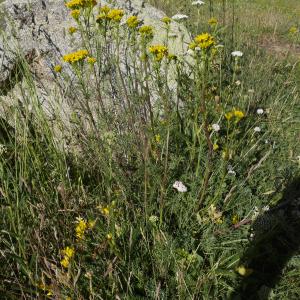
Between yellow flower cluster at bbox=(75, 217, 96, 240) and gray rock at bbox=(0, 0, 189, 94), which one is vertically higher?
gray rock at bbox=(0, 0, 189, 94)

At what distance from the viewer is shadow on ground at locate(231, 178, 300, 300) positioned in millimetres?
2033

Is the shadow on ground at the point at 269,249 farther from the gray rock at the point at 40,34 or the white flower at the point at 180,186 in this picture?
the gray rock at the point at 40,34

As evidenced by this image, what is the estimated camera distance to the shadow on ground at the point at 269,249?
2.03m

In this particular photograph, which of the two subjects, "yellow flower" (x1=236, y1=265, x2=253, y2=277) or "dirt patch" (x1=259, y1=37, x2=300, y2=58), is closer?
"yellow flower" (x1=236, y1=265, x2=253, y2=277)

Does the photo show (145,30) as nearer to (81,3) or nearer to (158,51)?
(158,51)

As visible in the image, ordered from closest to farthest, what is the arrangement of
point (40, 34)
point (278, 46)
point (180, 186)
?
point (180, 186), point (40, 34), point (278, 46)

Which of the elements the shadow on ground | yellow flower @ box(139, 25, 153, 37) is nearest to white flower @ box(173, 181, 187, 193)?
the shadow on ground

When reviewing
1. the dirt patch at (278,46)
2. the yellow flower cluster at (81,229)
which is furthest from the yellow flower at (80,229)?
the dirt patch at (278,46)

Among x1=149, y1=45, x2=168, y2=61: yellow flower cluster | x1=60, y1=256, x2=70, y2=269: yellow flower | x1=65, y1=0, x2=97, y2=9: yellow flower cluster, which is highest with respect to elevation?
x1=65, y1=0, x2=97, y2=9: yellow flower cluster

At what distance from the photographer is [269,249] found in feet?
7.26

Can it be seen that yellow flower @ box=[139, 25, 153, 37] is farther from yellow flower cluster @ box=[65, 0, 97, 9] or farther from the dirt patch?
the dirt patch

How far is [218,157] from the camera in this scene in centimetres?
284

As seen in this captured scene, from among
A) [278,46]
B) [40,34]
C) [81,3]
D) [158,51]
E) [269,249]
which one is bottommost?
[278,46]

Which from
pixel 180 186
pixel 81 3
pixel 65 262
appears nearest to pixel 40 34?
pixel 81 3
